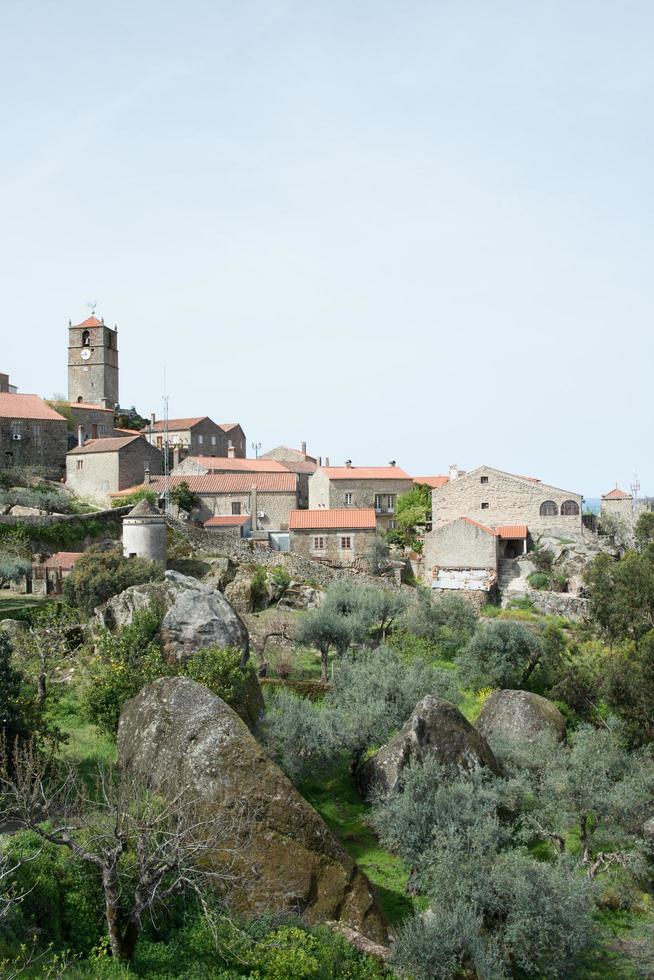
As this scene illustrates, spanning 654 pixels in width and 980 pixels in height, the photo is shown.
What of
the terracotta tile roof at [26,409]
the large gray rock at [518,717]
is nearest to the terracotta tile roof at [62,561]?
the large gray rock at [518,717]

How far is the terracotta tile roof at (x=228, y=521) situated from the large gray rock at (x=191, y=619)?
1242 inches

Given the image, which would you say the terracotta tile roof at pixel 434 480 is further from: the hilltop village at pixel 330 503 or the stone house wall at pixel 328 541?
the stone house wall at pixel 328 541

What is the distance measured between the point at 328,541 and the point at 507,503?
41.8 feet

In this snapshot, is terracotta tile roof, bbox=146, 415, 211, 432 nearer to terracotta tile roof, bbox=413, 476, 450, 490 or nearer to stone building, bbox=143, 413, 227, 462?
stone building, bbox=143, 413, 227, 462

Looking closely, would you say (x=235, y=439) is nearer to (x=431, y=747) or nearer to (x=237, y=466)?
(x=237, y=466)

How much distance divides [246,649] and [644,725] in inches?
458

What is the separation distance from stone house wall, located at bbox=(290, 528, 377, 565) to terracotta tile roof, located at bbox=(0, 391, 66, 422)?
21.3 metres

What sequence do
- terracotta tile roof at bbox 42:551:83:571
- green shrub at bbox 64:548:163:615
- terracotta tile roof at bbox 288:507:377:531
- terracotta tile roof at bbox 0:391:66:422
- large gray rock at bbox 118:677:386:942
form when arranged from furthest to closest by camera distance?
terracotta tile roof at bbox 0:391:66:422, terracotta tile roof at bbox 288:507:377:531, terracotta tile roof at bbox 42:551:83:571, green shrub at bbox 64:548:163:615, large gray rock at bbox 118:677:386:942

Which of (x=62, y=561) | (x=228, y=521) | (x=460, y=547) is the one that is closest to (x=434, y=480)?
(x=460, y=547)

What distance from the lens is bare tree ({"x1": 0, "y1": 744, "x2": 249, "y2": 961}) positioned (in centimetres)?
1020

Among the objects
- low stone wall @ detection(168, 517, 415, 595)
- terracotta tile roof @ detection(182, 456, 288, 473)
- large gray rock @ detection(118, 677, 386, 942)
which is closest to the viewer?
large gray rock @ detection(118, 677, 386, 942)

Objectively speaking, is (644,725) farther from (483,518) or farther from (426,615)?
(483,518)

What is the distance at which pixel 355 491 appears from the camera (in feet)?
200

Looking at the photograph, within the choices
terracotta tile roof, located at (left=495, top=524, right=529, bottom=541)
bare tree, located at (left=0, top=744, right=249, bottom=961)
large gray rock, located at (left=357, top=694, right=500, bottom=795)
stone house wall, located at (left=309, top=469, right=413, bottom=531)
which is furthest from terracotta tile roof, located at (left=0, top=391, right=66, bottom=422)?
bare tree, located at (left=0, top=744, right=249, bottom=961)
